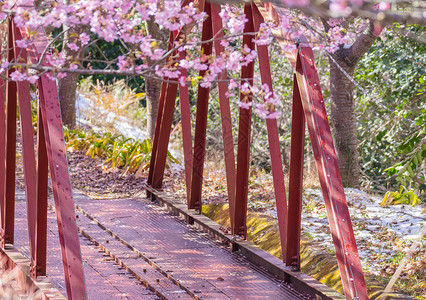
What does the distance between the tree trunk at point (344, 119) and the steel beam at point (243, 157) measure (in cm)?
249

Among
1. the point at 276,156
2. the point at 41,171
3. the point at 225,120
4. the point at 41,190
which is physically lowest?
the point at 41,190

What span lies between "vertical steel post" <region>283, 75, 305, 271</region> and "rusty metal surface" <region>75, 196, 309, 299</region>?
37 cm

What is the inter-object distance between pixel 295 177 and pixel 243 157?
880 millimetres

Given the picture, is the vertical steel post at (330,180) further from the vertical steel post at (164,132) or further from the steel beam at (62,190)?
the vertical steel post at (164,132)

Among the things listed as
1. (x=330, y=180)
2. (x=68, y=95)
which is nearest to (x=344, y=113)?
(x=330, y=180)

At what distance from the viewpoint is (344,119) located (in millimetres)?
7816

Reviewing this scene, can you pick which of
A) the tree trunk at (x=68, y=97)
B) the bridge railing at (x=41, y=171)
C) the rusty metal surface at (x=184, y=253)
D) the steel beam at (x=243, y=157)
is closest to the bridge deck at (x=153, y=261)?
the rusty metal surface at (x=184, y=253)

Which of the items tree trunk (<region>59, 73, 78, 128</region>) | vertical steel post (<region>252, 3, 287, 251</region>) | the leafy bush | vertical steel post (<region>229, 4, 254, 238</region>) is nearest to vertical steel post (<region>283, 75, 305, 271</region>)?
vertical steel post (<region>252, 3, 287, 251</region>)

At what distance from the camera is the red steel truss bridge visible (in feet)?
13.3

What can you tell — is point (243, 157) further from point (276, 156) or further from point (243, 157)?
point (276, 156)

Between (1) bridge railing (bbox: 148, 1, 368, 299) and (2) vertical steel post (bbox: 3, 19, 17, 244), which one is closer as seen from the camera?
(1) bridge railing (bbox: 148, 1, 368, 299)

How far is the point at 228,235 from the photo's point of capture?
5824 mm

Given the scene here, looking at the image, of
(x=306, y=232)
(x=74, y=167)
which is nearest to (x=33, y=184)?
(x=306, y=232)

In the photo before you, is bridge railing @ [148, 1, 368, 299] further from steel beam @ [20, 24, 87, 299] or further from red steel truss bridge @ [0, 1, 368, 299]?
steel beam @ [20, 24, 87, 299]
